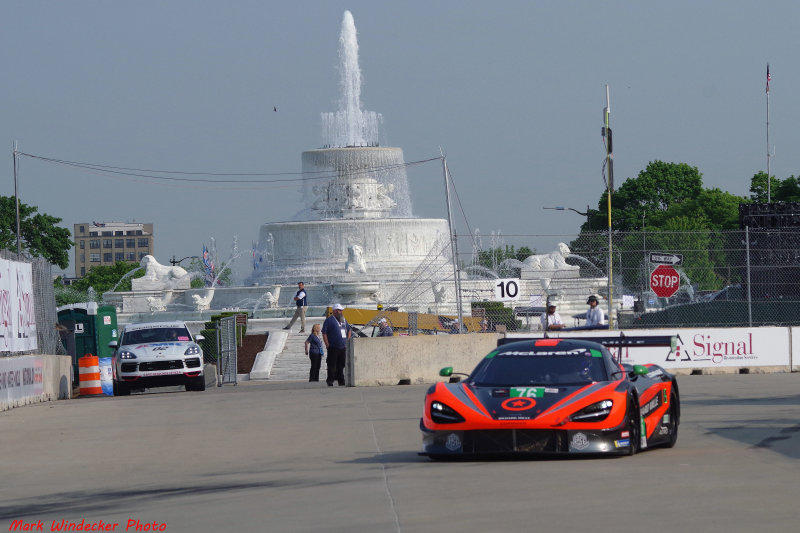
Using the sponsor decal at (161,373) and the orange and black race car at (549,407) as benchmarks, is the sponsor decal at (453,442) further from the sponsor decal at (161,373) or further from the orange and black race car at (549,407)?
the sponsor decal at (161,373)

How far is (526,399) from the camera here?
1183cm

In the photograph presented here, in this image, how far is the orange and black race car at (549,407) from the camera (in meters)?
11.6

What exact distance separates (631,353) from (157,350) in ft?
31.6

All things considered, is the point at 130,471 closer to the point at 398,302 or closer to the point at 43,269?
the point at 43,269

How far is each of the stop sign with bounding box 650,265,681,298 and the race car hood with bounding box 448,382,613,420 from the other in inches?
652

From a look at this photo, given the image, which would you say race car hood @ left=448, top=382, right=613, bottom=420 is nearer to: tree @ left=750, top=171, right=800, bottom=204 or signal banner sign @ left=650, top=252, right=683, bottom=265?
signal banner sign @ left=650, top=252, right=683, bottom=265

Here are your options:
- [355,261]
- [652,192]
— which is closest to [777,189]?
[652,192]

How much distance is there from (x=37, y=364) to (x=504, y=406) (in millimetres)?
15265

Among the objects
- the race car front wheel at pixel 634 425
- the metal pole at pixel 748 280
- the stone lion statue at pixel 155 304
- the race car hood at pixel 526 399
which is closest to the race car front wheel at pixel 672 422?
the race car front wheel at pixel 634 425

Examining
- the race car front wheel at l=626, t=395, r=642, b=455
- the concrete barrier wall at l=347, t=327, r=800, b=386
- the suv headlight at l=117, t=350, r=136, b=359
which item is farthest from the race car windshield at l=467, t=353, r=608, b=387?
the suv headlight at l=117, t=350, r=136, b=359

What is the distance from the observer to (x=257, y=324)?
5059 centimetres

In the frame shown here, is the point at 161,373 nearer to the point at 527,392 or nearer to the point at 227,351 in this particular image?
the point at 227,351

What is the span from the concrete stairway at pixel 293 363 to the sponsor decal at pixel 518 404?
2043cm

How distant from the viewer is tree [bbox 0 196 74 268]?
77.4 m
